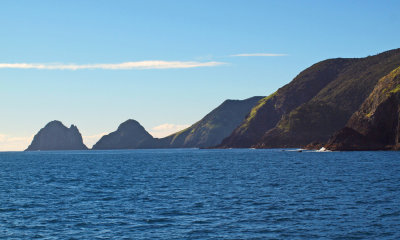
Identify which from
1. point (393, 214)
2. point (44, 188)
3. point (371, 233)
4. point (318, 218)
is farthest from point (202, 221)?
point (44, 188)

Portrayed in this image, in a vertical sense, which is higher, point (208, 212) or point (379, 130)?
point (379, 130)

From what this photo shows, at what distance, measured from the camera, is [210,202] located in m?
47.7

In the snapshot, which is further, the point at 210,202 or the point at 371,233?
the point at 210,202

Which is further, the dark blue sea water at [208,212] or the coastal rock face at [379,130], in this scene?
the coastal rock face at [379,130]

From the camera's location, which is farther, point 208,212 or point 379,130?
point 379,130

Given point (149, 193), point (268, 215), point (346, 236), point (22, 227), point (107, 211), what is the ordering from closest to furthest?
point (346, 236)
point (22, 227)
point (268, 215)
point (107, 211)
point (149, 193)

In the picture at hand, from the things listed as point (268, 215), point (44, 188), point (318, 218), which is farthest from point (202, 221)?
point (44, 188)

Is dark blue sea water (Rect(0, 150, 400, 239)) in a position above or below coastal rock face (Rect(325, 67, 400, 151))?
below

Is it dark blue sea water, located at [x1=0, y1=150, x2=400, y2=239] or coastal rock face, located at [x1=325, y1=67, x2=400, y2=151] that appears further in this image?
coastal rock face, located at [x1=325, y1=67, x2=400, y2=151]

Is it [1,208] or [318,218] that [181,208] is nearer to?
[318,218]

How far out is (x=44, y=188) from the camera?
67.6 metres

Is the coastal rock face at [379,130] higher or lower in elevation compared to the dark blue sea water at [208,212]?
higher

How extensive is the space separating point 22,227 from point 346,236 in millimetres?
24030

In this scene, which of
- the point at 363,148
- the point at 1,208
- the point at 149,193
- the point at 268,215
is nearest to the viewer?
the point at 268,215
